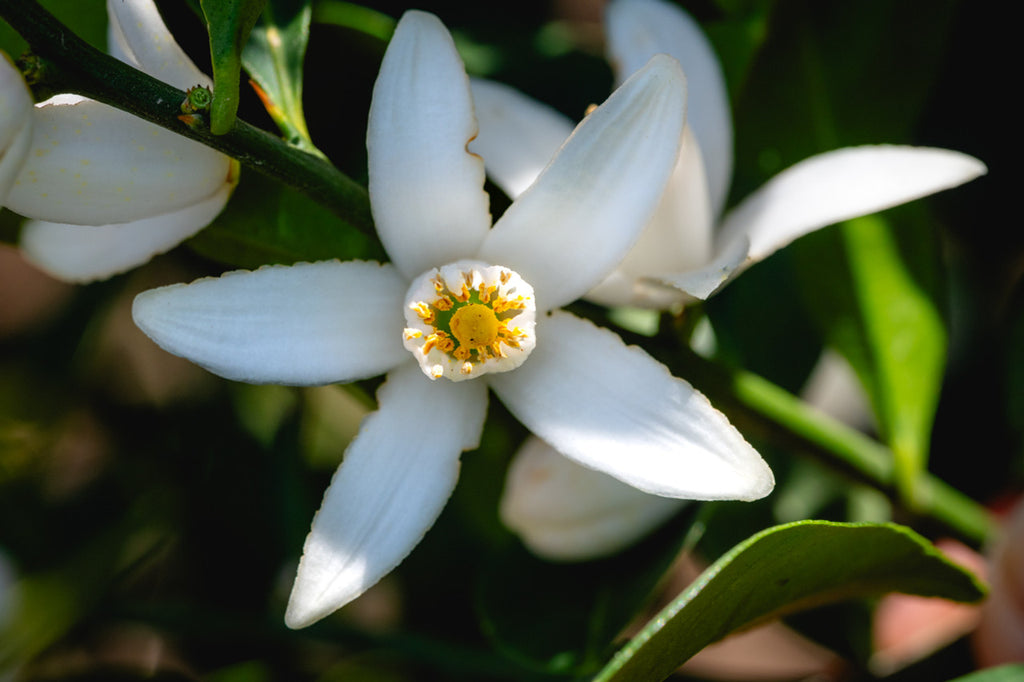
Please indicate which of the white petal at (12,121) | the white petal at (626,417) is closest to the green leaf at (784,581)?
the white petal at (626,417)

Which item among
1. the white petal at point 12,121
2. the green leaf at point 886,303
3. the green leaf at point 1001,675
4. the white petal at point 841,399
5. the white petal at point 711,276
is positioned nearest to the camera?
the white petal at point 12,121

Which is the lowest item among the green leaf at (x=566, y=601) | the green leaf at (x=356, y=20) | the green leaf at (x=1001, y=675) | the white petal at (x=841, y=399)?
the white petal at (x=841, y=399)

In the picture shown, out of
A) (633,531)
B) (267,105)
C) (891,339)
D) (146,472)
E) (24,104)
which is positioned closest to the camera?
(24,104)

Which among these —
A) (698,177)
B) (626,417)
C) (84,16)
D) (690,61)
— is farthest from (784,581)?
(84,16)

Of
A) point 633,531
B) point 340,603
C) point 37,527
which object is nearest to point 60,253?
point 340,603

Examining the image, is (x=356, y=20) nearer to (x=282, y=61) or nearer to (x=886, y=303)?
(x=282, y=61)

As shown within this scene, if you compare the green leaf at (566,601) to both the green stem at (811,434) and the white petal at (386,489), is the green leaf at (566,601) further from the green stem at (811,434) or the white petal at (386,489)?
the white petal at (386,489)

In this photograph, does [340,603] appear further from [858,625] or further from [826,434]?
[858,625]
